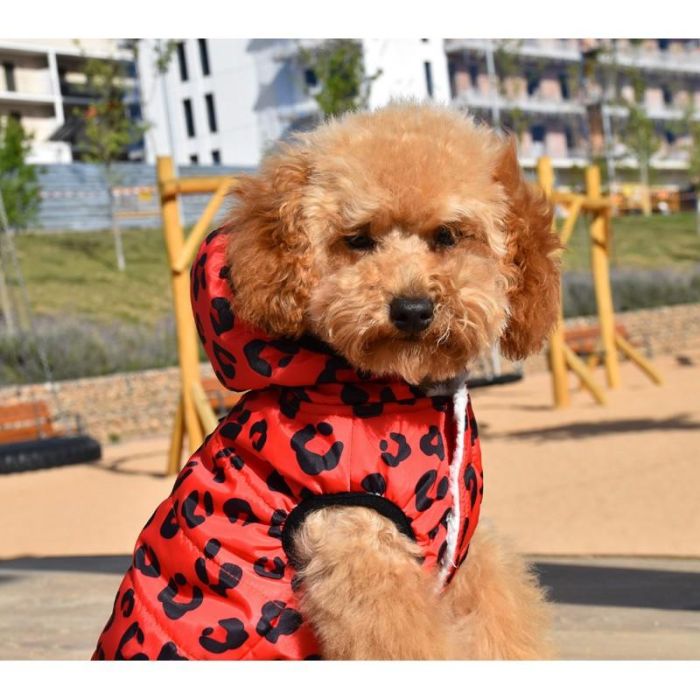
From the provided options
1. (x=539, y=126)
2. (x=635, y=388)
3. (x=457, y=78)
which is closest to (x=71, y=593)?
(x=457, y=78)

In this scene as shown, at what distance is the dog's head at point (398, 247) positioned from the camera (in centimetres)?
231

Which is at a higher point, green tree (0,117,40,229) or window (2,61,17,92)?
window (2,61,17,92)

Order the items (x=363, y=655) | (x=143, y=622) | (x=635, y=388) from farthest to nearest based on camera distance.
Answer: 1. (x=635, y=388)
2. (x=143, y=622)
3. (x=363, y=655)

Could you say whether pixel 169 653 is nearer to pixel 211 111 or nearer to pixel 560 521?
pixel 560 521

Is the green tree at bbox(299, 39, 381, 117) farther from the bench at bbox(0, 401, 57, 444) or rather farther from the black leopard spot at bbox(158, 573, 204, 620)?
the black leopard spot at bbox(158, 573, 204, 620)

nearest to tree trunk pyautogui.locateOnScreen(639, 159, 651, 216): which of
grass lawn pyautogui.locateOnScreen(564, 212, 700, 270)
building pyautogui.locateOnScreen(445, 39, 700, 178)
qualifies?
grass lawn pyautogui.locateOnScreen(564, 212, 700, 270)

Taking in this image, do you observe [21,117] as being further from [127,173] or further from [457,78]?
[457,78]

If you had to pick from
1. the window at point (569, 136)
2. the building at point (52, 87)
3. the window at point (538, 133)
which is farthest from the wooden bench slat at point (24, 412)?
the building at point (52, 87)

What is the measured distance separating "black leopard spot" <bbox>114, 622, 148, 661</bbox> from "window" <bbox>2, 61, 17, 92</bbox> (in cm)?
3156

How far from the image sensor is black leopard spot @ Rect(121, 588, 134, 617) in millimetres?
2533

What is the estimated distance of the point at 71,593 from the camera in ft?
18.5

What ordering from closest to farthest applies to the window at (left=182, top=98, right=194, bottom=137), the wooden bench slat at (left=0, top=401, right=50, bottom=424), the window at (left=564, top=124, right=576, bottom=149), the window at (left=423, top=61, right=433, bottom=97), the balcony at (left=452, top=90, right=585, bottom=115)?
the window at (left=423, top=61, right=433, bottom=97) → the balcony at (left=452, top=90, right=585, bottom=115) → the wooden bench slat at (left=0, top=401, right=50, bottom=424) → the window at (left=564, top=124, right=576, bottom=149) → the window at (left=182, top=98, right=194, bottom=137)

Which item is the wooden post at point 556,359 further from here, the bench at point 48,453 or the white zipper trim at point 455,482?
the white zipper trim at point 455,482

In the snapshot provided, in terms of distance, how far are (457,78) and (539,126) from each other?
8.74 m
